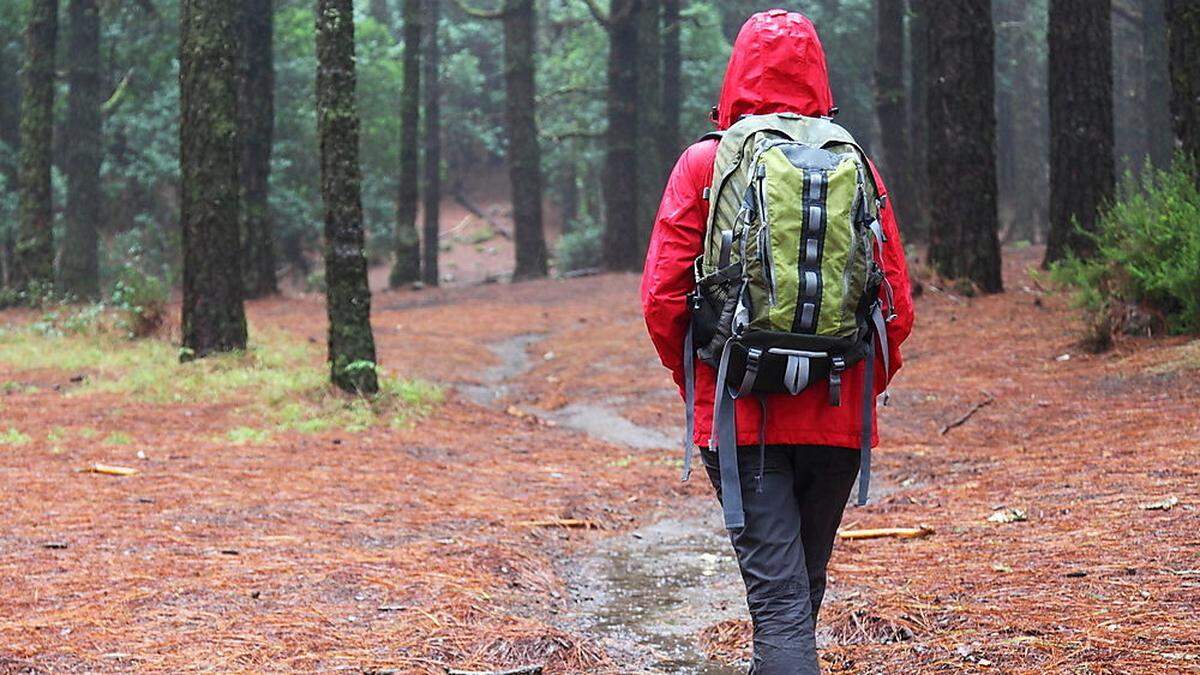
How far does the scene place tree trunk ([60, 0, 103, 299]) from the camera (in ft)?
66.9

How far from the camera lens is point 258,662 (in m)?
4.32

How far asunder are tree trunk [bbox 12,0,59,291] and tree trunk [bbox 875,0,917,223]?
11.8 meters

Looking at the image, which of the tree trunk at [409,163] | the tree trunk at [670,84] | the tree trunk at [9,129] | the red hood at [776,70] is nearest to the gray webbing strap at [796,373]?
the red hood at [776,70]

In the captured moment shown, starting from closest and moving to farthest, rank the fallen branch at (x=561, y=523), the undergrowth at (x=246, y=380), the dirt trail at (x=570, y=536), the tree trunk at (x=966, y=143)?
the dirt trail at (x=570, y=536) < the fallen branch at (x=561, y=523) < the undergrowth at (x=246, y=380) < the tree trunk at (x=966, y=143)

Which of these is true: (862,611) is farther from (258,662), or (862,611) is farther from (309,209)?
(309,209)

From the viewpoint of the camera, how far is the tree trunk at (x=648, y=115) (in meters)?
24.7

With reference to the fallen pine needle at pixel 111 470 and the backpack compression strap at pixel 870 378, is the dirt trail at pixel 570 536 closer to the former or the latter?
the fallen pine needle at pixel 111 470

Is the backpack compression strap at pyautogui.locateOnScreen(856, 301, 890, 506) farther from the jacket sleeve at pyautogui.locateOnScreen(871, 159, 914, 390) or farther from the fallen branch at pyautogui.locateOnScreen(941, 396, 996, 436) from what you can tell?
the fallen branch at pyautogui.locateOnScreen(941, 396, 996, 436)

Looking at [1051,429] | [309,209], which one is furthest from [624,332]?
[309,209]

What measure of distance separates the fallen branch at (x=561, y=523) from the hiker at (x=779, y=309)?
2.95 metres

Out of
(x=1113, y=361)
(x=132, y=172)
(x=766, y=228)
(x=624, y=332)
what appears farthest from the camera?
(x=132, y=172)

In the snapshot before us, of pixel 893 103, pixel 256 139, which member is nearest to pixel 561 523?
pixel 256 139

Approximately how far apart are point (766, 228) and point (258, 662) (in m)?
2.22

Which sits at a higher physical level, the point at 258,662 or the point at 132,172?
the point at 132,172
